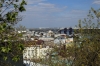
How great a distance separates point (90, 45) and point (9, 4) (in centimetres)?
251

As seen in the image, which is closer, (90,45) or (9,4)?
(9,4)

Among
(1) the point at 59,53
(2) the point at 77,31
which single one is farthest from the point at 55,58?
(2) the point at 77,31

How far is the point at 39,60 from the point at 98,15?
123 inches

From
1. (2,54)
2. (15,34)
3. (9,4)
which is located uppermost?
(9,4)

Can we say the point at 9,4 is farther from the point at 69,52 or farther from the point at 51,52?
the point at 51,52

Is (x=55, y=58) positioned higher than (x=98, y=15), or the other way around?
(x=98, y=15)

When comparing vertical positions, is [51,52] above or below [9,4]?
below

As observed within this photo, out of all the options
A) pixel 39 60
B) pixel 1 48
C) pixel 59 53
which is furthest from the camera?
pixel 39 60

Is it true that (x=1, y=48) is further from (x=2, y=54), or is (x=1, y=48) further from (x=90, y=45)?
(x=90, y=45)

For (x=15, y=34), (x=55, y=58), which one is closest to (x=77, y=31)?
(x=55, y=58)

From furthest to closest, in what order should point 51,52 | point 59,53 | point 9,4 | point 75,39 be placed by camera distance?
point 51,52, point 59,53, point 75,39, point 9,4

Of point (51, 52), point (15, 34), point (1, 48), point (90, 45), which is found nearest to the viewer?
point (1, 48)

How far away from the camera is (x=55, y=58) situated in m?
7.02

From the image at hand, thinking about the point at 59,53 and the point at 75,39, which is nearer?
the point at 75,39
